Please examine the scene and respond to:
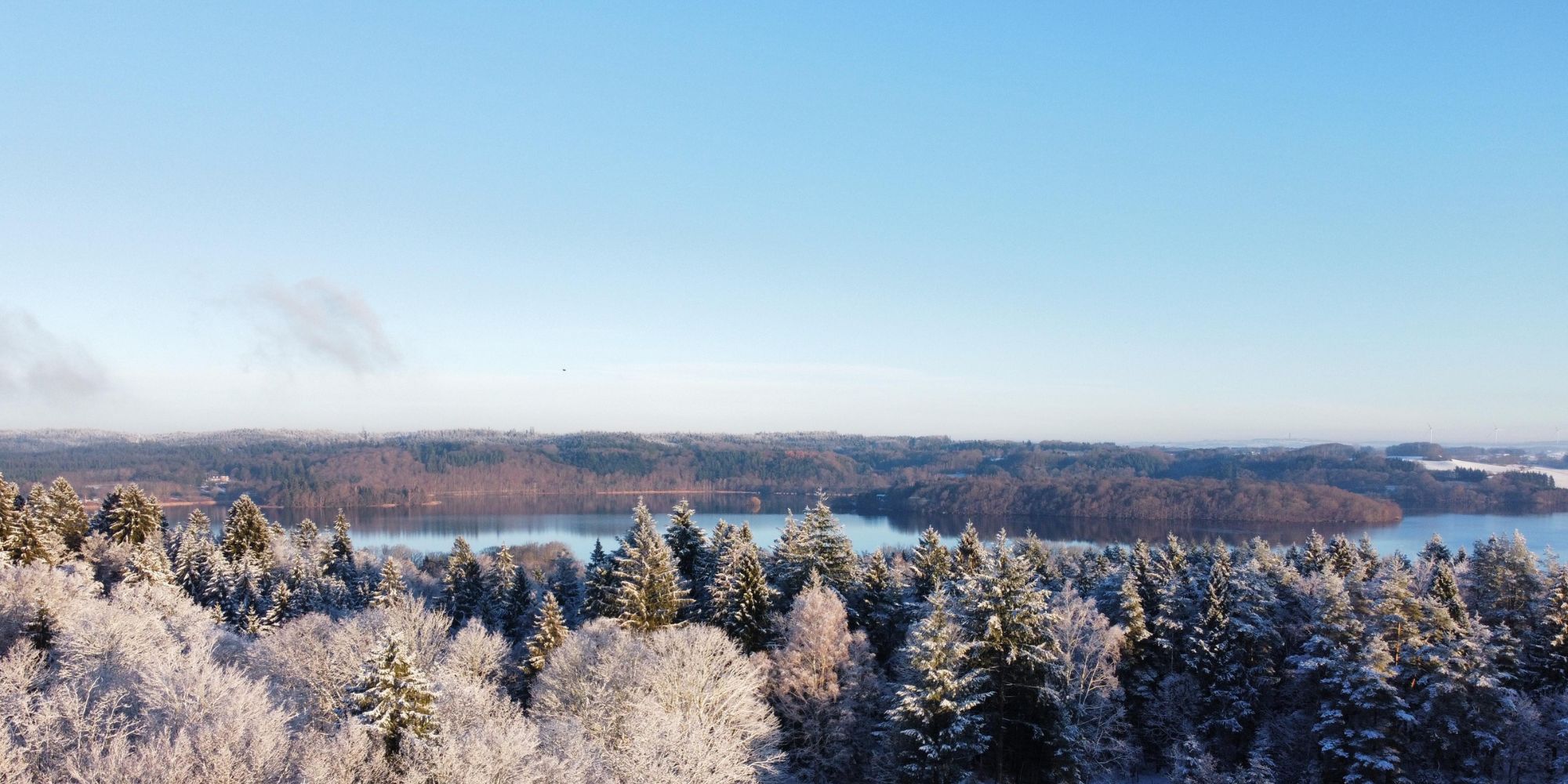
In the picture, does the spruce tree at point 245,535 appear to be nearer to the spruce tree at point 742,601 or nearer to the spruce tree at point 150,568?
the spruce tree at point 150,568

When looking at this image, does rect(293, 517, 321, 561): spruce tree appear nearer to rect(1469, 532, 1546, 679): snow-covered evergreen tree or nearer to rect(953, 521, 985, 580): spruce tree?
rect(953, 521, 985, 580): spruce tree

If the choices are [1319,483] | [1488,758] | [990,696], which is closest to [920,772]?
[990,696]

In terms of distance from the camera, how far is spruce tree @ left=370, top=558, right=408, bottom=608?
33.9m

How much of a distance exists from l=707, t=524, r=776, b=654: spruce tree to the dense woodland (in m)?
0.10

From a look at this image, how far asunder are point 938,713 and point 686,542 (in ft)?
50.1

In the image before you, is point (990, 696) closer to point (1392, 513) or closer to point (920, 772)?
point (920, 772)

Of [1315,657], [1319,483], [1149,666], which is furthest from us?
[1319,483]

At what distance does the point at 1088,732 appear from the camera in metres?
25.2

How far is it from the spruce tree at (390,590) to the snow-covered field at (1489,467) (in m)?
183

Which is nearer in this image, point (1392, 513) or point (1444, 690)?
point (1444, 690)

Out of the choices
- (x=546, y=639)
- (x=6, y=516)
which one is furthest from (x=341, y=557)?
(x=546, y=639)

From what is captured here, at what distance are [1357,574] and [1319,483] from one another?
145m

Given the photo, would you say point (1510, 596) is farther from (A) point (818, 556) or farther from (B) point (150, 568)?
(B) point (150, 568)

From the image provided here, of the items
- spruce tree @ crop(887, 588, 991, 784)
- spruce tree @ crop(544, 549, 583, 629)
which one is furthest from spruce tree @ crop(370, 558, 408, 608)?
spruce tree @ crop(887, 588, 991, 784)
